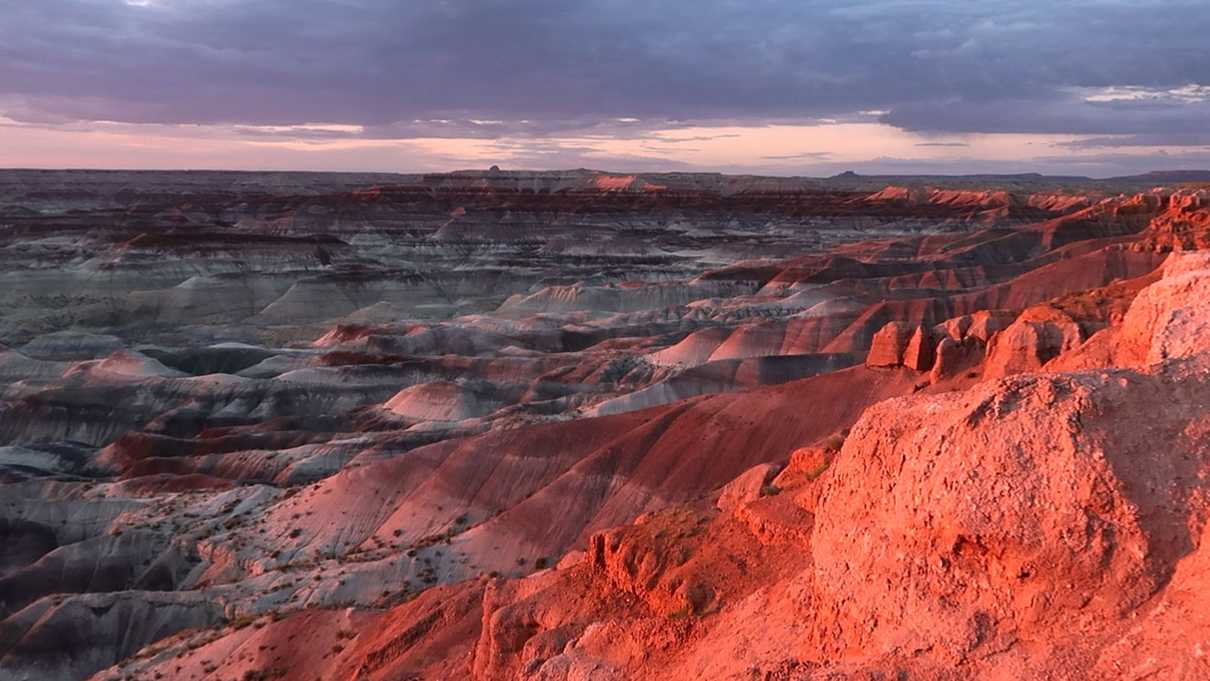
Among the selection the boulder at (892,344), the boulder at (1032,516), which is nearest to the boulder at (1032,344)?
the boulder at (892,344)

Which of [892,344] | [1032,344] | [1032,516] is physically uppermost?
[1032,516]

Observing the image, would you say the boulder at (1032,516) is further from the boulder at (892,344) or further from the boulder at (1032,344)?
the boulder at (892,344)

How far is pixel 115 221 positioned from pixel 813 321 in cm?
9197

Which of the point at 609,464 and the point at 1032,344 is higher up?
the point at 1032,344

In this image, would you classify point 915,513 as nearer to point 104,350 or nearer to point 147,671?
point 147,671

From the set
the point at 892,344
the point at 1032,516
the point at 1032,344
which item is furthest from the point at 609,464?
the point at 1032,516

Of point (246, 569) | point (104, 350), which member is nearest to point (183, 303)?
point (104, 350)

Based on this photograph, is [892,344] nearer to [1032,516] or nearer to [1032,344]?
[1032,344]

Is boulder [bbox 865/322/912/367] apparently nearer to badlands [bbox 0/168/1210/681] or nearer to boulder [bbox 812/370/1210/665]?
badlands [bbox 0/168/1210/681]

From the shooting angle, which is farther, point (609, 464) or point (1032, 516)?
point (609, 464)

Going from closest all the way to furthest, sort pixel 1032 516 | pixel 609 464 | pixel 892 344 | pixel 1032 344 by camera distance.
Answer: pixel 1032 516 < pixel 1032 344 < pixel 609 464 < pixel 892 344

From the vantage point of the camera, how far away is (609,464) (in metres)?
29.6

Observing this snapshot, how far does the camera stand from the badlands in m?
7.08

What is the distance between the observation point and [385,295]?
8431 cm
